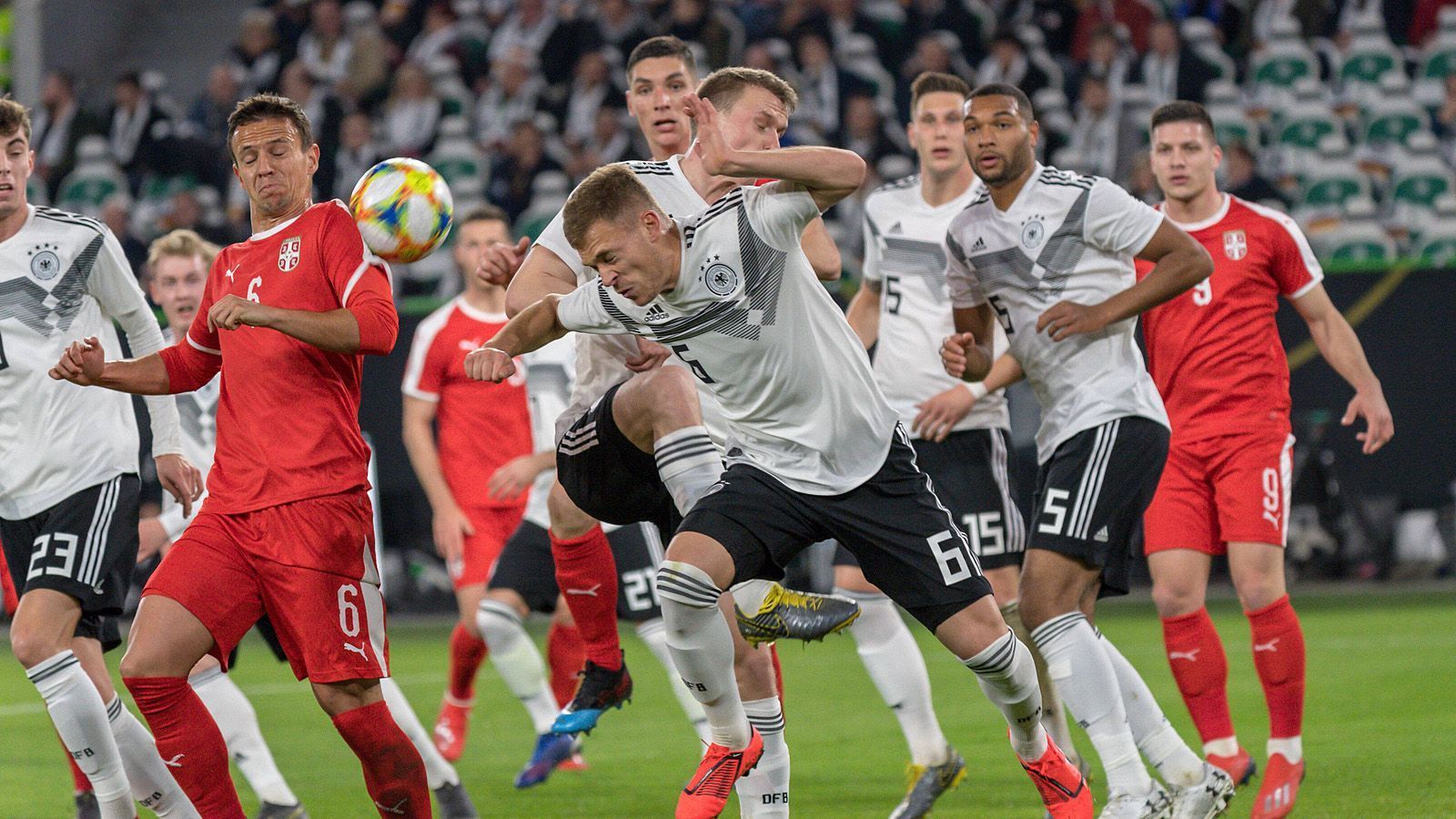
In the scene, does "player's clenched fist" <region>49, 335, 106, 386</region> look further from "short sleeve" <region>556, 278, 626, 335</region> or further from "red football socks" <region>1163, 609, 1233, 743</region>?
"red football socks" <region>1163, 609, 1233, 743</region>

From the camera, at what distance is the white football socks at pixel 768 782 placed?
18.7 feet

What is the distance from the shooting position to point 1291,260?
669 centimetres

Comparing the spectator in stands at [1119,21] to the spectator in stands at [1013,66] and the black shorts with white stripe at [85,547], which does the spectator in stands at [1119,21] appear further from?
the black shorts with white stripe at [85,547]

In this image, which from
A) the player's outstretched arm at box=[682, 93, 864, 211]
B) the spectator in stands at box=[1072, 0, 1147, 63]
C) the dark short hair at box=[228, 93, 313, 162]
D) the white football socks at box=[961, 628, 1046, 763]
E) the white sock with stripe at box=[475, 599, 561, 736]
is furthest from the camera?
the spectator in stands at box=[1072, 0, 1147, 63]

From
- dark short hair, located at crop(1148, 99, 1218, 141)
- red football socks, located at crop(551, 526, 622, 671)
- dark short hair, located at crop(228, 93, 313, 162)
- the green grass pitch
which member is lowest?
the green grass pitch

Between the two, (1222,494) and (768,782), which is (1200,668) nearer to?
(1222,494)

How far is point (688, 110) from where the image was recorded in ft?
15.4

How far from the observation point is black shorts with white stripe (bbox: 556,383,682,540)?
219 inches

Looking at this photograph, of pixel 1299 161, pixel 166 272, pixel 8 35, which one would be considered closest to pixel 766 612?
pixel 166 272

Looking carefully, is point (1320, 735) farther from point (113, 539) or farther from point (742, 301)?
point (113, 539)

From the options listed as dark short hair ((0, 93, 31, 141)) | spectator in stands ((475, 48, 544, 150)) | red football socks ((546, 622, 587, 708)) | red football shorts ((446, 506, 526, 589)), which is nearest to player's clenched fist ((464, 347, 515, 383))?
dark short hair ((0, 93, 31, 141))

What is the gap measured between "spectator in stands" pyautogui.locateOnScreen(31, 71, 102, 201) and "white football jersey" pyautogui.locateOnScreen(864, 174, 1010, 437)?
13948mm

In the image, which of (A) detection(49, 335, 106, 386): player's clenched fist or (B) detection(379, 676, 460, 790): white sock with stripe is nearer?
(A) detection(49, 335, 106, 386): player's clenched fist

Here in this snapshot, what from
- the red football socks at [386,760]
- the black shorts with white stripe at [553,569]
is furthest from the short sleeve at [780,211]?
the black shorts with white stripe at [553,569]
